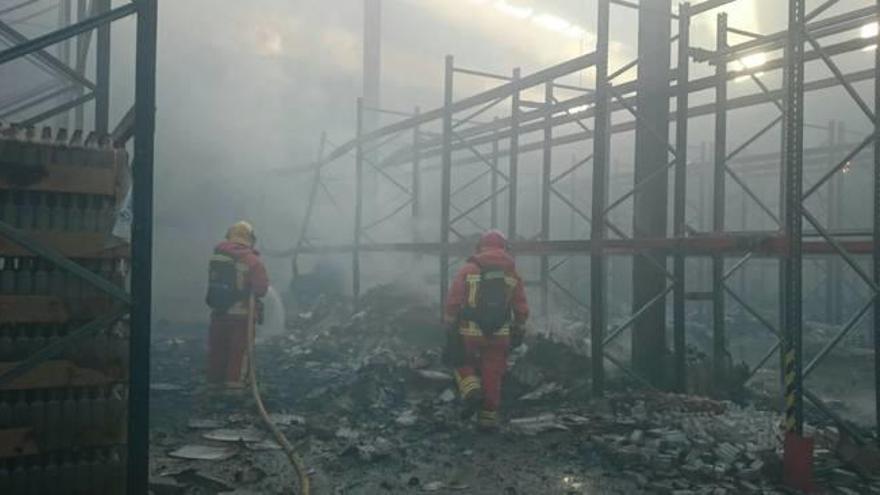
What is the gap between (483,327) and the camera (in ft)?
24.0

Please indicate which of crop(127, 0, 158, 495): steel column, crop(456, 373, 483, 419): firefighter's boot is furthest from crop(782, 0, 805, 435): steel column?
crop(127, 0, 158, 495): steel column

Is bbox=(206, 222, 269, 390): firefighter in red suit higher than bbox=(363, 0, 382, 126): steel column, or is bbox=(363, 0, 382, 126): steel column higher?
bbox=(363, 0, 382, 126): steel column

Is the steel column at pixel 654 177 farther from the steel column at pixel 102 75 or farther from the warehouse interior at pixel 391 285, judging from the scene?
the steel column at pixel 102 75

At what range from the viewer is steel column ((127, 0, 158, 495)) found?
385cm

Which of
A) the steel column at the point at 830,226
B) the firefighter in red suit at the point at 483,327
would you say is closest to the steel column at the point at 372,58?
the steel column at the point at 830,226

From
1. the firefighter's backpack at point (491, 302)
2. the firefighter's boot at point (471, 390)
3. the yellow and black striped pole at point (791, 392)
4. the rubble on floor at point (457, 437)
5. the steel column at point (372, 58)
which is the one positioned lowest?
the rubble on floor at point (457, 437)

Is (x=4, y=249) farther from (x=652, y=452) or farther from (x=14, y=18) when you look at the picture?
(x=14, y=18)

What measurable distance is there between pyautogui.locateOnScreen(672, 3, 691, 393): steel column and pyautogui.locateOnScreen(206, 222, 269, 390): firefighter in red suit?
499 cm

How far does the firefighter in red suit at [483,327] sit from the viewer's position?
7250 mm

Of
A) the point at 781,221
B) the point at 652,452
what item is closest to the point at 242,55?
the point at 781,221

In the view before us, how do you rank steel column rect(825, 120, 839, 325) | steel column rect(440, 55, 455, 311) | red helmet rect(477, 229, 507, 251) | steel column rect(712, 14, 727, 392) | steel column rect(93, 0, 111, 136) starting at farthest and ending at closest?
steel column rect(825, 120, 839, 325)
steel column rect(440, 55, 455, 311)
steel column rect(712, 14, 727, 392)
red helmet rect(477, 229, 507, 251)
steel column rect(93, 0, 111, 136)

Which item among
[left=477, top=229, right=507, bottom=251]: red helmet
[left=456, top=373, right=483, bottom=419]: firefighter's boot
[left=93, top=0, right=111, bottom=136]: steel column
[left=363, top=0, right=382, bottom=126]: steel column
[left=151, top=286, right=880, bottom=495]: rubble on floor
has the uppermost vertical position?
[left=363, top=0, right=382, bottom=126]: steel column

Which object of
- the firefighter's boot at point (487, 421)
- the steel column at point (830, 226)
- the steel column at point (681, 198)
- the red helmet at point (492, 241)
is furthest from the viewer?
the steel column at point (830, 226)

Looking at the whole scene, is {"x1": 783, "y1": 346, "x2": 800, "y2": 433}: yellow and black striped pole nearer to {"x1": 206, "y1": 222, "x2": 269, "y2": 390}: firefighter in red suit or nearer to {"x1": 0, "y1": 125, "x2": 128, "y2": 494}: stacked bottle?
{"x1": 0, "y1": 125, "x2": 128, "y2": 494}: stacked bottle
